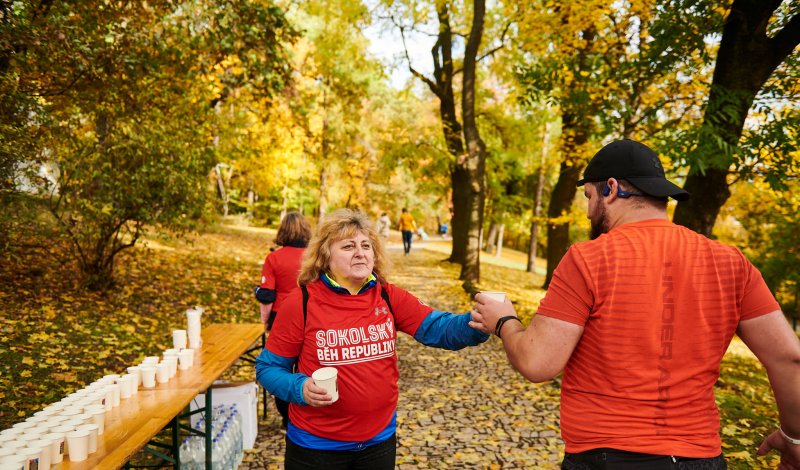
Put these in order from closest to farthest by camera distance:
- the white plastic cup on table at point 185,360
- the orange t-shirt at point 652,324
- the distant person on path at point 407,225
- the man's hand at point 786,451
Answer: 1. the orange t-shirt at point 652,324
2. the man's hand at point 786,451
3. the white plastic cup on table at point 185,360
4. the distant person on path at point 407,225

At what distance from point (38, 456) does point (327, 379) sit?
1.43 meters

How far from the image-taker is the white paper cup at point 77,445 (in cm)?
258

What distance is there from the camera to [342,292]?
2.68 metres

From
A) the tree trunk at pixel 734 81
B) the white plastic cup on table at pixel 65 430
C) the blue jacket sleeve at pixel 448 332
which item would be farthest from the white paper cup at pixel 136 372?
the tree trunk at pixel 734 81

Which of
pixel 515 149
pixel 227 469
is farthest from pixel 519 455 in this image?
pixel 515 149

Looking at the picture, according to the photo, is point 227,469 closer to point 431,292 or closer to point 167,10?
point 167,10

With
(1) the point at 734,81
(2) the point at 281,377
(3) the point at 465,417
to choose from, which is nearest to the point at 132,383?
(2) the point at 281,377

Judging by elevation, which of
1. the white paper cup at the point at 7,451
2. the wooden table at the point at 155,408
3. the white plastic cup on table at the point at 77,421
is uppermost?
the white paper cup at the point at 7,451

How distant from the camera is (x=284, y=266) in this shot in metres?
5.27

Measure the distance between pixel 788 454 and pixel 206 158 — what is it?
384 inches

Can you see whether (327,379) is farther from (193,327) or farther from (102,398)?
(193,327)

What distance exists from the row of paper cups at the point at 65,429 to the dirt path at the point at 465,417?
74.1 inches

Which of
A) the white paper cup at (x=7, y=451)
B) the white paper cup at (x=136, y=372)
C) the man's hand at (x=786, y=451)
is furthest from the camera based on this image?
the white paper cup at (x=136, y=372)

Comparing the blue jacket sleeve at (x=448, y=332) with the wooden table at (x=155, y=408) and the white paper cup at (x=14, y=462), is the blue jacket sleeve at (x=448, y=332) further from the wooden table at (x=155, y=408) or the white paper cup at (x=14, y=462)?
the white paper cup at (x=14, y=462)
